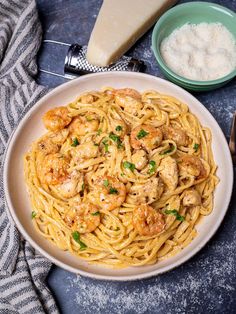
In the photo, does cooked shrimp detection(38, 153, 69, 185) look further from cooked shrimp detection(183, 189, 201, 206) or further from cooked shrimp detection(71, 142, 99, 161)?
cooked shrimp detection(183, 189, 201, 206)

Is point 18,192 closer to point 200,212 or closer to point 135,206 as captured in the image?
point 135,206

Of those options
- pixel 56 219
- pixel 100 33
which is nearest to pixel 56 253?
pixel 56 219

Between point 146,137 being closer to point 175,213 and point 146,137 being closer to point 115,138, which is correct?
point 115,138

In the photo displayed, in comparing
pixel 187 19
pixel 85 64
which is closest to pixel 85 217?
pixel 85 64

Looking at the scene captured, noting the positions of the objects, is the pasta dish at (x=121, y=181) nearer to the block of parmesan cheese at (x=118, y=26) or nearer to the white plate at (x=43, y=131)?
the white plate at (x=43, y=131)

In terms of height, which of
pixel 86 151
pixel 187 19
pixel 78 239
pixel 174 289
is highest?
pixel 187 19

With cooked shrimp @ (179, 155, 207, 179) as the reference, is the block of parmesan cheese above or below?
above

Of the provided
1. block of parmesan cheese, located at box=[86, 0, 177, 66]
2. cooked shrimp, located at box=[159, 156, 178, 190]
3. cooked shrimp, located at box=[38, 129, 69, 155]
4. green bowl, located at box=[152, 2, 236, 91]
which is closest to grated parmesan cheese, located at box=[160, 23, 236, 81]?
green bowl, located at box=[152, 2, 236, 91]
